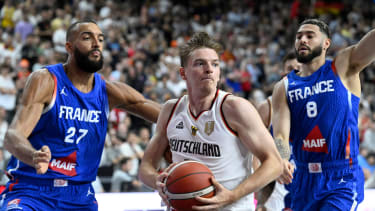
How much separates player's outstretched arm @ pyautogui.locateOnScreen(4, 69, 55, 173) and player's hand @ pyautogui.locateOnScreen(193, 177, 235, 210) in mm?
1447

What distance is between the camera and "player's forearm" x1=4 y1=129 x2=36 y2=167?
12.5ft

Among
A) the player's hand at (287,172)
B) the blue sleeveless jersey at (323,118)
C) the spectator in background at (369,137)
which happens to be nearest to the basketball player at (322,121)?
the blue sleeveless jersey at (323,118)

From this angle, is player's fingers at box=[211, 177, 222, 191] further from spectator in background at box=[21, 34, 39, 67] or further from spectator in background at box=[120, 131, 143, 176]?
spectator in background at box=[21, 34, 39, 67]

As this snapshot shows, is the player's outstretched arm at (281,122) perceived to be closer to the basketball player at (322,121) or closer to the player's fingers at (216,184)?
the basketball player at (322,121)

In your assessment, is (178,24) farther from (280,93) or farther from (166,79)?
(280,93)

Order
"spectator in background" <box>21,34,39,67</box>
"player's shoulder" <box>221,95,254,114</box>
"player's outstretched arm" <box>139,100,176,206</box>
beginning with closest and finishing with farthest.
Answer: "player's shoulder" <box>221,95,254,114</box> → "player's outstretched arm" <box>139,100,176,206</box> → "spectator in background" <box>21,34,39,67</box>

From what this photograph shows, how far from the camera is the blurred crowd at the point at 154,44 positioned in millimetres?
9297

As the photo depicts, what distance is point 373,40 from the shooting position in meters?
4.34

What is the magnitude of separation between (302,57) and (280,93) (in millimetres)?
435

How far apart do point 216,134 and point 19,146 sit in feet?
5.54

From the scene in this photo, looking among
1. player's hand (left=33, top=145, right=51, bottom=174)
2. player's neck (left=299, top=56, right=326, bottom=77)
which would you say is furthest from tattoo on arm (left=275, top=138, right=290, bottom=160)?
player's hand (left=33, top=145, right=51, bottom=174)

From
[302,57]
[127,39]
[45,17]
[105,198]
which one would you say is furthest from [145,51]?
[302,57]

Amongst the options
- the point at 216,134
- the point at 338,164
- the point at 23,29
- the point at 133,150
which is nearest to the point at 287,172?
the point at 216,134

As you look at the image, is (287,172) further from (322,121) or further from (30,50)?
(30,50)
